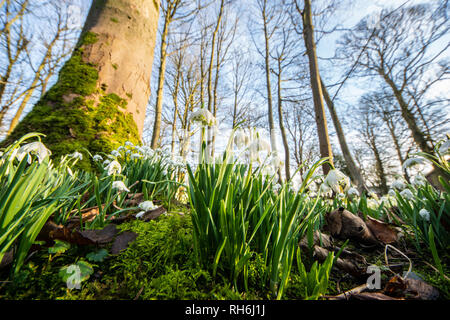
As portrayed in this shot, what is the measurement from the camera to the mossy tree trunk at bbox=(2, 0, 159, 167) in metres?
2.26

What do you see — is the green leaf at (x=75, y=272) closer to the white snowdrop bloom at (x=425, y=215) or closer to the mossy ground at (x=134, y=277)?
the mossy ground at (x=134, y=277)

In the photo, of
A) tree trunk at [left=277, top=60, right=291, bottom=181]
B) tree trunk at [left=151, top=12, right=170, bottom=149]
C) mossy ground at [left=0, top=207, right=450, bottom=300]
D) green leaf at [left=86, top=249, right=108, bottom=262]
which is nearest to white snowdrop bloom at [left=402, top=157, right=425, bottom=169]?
mossy ground at [left=0, top=207, right=450, bottom=300]

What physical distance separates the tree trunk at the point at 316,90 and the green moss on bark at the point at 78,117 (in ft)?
13.8

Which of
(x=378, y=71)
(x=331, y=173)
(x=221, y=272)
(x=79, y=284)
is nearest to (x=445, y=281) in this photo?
(x=331, y=173)

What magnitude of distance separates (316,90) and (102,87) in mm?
5068

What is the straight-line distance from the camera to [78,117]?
2.33 m

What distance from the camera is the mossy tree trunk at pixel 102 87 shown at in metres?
2.26

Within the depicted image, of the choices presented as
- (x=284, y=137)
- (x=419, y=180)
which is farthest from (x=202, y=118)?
(x=284, y=137)

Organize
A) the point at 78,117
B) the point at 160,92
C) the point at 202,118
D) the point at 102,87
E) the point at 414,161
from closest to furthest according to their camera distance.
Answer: the point at 202,118 → the point at 414,161 → the point at 78,117 → the point at 102,87 → the point at 160,92

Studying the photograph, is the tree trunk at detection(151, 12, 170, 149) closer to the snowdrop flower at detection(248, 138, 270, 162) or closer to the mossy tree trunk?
the mossy tree trunk

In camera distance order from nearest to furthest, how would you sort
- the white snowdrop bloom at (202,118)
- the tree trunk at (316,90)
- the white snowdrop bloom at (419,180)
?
1. the white snowdrop bloom at (202,118)
2. the white snowdrop bloom at (419,180)
3. the tree trunk at (316,90)

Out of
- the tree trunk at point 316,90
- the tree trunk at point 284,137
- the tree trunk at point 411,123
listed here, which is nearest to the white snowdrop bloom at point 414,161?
the tree trunk at point 316,90

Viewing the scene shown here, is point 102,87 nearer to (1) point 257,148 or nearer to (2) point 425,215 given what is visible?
(1) point 257,148
